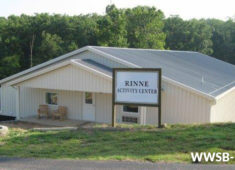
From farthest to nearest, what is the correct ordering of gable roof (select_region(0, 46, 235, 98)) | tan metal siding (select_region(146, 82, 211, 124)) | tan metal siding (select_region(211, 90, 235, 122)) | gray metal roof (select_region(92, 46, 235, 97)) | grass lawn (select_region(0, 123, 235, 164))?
gray metal roof (select_region(92, 46, 235, 97))
gable roof (select_region(0, 46, 235, 98))
tan metal siding (select_region(211, 90, 235, 122))
tan metal siding (select_region(146, 82, 211, 124))
grass lawn (select_region(0, 123, 235, 164))

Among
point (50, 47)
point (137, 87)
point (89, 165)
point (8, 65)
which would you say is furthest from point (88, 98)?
point (50, 47)

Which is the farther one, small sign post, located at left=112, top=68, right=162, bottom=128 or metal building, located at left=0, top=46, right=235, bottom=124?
metal building, located at left=0, top=46, right=235, bottom=124

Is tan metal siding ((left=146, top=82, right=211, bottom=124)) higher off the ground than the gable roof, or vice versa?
the gable roof

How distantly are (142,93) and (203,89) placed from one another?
574 cm

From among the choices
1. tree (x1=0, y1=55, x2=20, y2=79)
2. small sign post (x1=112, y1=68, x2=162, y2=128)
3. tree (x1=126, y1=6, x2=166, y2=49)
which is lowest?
small sign post (x1=112, y1=68, x2=162, y2=128)

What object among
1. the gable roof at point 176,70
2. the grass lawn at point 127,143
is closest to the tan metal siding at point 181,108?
the gable roof at point 176,70

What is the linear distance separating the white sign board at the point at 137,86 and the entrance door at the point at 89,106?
283 inches

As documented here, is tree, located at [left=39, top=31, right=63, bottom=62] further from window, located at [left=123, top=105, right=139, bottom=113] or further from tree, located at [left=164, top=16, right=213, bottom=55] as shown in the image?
window, located at [left=123, top=105, right=139, bottom=113]

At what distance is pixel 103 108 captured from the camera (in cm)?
1898

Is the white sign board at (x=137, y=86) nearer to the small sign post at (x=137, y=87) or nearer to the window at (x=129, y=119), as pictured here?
the small sign post at (x=137, y=87)

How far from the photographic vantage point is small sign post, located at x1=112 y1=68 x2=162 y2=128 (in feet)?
38.8

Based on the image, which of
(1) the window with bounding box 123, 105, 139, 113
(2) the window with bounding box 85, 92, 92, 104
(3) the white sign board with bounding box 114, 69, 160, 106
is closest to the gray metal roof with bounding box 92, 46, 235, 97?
(1) the window with bounding box 123, 105, 139, 113

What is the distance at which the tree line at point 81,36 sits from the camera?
39750 mm

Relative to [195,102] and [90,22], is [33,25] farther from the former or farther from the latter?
[195,102]
